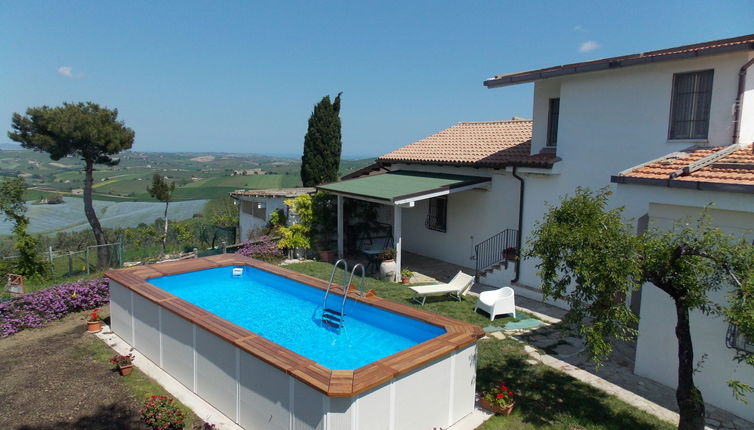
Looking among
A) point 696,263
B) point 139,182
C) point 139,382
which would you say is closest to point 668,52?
point 696,263

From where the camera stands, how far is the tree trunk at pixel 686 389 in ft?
20.2

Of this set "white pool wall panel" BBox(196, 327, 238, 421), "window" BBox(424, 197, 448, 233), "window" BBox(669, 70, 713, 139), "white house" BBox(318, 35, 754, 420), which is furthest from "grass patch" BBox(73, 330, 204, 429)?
"window" BBox(424, 197, 448, 233)

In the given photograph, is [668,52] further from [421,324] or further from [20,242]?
[20,242]

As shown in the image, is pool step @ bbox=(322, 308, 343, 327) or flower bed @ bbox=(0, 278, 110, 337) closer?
pool step @ bbox=(322, 308, 343, 327)

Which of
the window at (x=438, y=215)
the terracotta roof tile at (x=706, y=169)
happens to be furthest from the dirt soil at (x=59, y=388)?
the window at (x=438, y=215)

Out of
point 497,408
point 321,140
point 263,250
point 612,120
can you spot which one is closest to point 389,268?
point 263,250

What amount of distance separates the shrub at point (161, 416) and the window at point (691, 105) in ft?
39.5

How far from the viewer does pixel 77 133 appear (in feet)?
80.3

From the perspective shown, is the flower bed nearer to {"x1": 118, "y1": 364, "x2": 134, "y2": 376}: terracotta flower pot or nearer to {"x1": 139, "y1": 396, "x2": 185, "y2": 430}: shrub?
{"x1": 118, "y1": 364, "x2": 134, "y2": 376}: terracotta flower pot

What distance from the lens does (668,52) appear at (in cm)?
1094

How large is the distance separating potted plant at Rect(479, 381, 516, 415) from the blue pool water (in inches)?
52.9

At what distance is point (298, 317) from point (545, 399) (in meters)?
6.34

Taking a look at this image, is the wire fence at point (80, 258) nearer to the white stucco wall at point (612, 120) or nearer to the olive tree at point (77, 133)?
the olive tree at point (77, 133)

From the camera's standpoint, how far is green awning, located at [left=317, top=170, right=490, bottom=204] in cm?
1525
